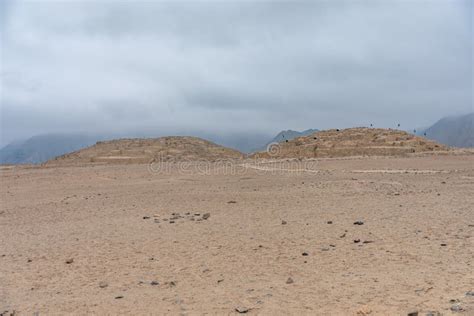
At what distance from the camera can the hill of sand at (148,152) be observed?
56669 mm

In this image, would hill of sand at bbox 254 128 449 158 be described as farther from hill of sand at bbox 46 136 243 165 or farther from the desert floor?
the desert floor

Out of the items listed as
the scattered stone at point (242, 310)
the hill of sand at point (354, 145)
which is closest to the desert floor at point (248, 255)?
the scattered stone at point (242, 310)

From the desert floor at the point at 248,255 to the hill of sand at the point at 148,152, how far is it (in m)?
39.9

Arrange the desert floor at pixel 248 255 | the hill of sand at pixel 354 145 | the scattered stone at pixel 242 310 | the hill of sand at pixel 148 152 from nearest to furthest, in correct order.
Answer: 1. the scattered stone at pixel 242 310
2. the desert floor at pixel 248 255
3. the hill of sand at pixel 354 145
4. the hill of sand at pixel 148 152

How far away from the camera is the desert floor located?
6.51 meters

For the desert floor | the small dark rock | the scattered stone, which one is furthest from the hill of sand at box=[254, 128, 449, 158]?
the scattered stone

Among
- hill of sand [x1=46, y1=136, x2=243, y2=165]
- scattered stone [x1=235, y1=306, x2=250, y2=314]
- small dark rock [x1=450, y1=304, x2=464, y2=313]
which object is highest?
hill of sand [x1=46, y1=136, x2=243, y2=165]

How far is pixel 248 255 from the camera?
909 centimetres

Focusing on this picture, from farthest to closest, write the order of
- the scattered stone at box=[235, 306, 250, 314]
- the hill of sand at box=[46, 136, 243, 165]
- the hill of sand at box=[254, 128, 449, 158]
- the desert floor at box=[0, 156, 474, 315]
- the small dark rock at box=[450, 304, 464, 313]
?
the hill of sand at box=[46, 136, 243, 165], the hill of sand at box=[254, 128, 449, 158], the desert floor at box=[0, 156, 474, 315], the scattered stone at box=[235, 306, 250, 314], the small dark rock at box=[450, 304, 464, 313]

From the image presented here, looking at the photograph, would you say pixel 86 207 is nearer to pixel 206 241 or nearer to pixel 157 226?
pixel 157 226

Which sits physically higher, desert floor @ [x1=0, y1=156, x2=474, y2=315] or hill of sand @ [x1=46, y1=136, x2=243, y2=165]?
hill of sand @ [x1=46, y1=136, x2=243, y2=165]

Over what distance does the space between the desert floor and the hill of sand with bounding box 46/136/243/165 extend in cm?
3995

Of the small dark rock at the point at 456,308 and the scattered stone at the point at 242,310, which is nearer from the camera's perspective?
the small dark rock at the point at 456,308

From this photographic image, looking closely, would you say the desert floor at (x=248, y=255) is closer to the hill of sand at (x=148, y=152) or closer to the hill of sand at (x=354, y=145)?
the hill of sand at (x=354, y=145)
